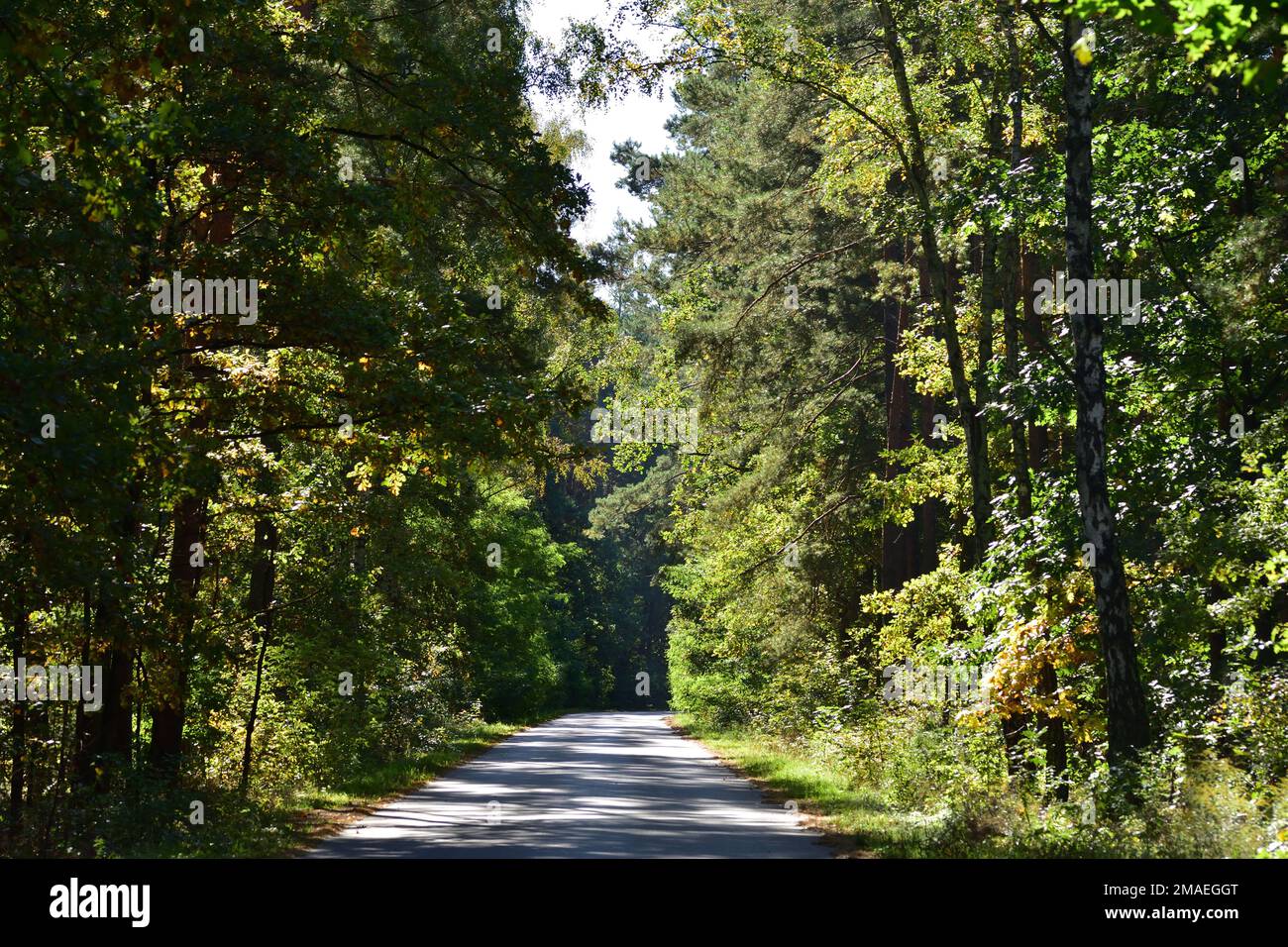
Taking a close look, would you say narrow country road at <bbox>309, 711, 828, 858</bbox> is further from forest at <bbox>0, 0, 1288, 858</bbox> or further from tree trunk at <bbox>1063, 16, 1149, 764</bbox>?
tree trunk at <bbox>1063, 16, 1149, 764</bbox>

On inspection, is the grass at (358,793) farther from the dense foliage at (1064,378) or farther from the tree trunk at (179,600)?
the dense foliage at (1064,378)

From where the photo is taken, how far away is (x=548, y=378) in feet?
→ 52.0

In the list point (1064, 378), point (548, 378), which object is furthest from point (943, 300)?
point (548, 378)

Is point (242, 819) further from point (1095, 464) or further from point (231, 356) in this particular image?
point (1095, 464)

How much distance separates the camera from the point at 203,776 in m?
17.9

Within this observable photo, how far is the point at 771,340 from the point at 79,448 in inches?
767

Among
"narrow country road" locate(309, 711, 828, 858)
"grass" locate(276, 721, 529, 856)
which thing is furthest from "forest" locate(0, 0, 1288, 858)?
"narrow country road" locate(309, 711, 828, 858)

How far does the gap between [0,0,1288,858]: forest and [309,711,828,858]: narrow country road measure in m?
1.07

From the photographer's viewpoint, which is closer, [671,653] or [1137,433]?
[1137,433]

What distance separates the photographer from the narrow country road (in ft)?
39.5

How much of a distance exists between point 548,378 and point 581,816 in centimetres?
549

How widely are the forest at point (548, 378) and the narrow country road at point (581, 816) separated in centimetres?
107
